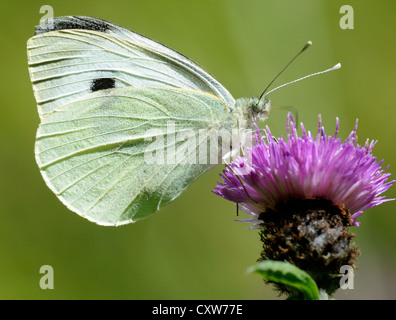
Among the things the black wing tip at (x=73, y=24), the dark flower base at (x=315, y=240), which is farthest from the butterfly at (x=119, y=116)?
the dark flower base at (x=315, y=240)

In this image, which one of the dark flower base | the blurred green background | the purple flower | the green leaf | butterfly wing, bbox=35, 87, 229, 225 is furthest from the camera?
the blurred green background

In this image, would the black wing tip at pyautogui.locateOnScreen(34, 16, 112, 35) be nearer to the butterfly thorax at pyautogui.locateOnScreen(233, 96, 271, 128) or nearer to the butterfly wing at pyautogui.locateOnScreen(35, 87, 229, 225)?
the butterfly wing at pyautogui.locateOnScreen(35, 87, 229, 225)

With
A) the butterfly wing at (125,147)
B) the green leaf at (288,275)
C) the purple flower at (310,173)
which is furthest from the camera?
the butterfly wing at (125,147)

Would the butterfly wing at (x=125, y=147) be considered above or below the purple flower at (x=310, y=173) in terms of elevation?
above

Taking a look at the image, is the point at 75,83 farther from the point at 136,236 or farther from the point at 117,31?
the point at 136,236

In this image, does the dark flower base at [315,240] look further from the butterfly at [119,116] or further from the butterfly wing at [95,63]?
the butterfly wing at [95,63]

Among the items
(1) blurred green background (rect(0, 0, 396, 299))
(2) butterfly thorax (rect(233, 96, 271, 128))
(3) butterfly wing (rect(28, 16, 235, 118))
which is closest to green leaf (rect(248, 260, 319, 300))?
(2) butterfly thorax (rect(233, 96, 271, 128))

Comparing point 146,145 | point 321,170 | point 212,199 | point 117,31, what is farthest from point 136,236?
point 321,170
